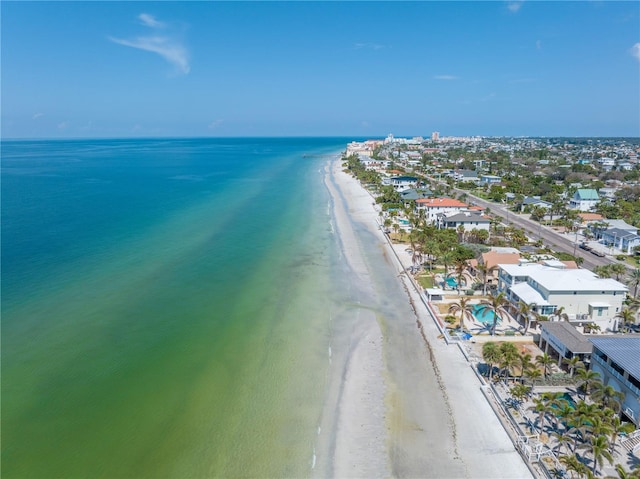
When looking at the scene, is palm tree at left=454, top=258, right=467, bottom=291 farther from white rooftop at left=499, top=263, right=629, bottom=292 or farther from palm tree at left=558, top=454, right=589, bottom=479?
palm tree at left=558, top=454, right=589, bottom=479

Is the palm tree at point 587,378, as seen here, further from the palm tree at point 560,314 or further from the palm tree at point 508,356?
the palm tree at point 560,314

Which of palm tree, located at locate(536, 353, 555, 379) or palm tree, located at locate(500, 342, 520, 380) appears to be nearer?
palm tree, located at locate(500, 342, 520, 380)

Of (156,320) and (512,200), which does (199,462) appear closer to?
(156,320)

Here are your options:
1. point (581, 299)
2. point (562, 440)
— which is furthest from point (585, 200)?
point (562, 440)

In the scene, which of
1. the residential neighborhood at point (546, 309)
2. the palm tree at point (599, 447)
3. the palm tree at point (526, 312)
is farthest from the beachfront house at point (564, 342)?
the palm tree at point (599, 447)

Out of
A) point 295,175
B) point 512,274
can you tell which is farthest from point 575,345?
point 295,175

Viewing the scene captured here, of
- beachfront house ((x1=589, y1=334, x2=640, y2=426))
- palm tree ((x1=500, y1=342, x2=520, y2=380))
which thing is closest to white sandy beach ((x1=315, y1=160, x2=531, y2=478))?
palm tree ((x1=500, y1=342, x2=520, y2=380))
